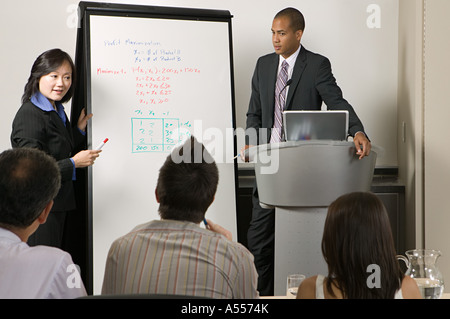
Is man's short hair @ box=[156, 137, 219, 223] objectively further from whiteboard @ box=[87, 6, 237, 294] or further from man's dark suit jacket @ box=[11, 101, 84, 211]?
whiteboard @ box=[87, 6, 237, 294]

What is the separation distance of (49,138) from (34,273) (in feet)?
5.95

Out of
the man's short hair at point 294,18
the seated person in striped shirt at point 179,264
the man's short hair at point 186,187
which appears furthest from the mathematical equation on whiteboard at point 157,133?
the seated person in striped shirt at point 179,264

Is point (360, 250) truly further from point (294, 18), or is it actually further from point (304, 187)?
point (294, 18)

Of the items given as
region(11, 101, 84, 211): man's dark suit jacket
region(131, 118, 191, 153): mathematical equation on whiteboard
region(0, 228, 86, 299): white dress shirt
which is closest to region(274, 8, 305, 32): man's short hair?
region(131, 118, 191, 153): mathematical equation on whiteboard

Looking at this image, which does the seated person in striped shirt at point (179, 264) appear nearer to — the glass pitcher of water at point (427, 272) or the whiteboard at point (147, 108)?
the glass pitcher of water at point (427, 272)

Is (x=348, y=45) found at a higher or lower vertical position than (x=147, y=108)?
higher

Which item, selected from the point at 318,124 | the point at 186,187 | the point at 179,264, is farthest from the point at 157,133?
the point at 179,264

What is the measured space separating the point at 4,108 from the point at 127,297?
3048 millimetres

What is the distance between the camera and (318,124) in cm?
272

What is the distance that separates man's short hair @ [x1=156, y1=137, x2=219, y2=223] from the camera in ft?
5.37

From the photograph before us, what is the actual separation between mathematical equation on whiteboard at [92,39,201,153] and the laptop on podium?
33.0 inches

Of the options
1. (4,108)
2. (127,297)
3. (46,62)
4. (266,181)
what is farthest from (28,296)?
(4,108)

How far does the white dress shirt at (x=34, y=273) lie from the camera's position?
1426mm

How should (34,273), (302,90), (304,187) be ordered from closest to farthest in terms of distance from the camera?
(34,273)
(304,187)
(302,90)
